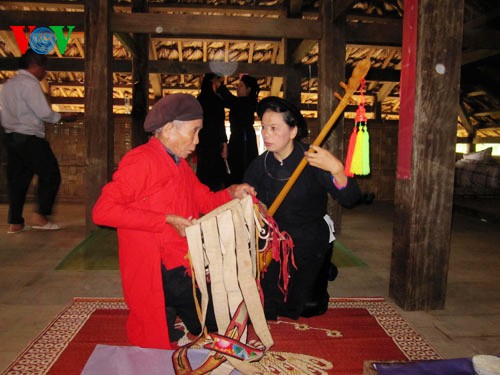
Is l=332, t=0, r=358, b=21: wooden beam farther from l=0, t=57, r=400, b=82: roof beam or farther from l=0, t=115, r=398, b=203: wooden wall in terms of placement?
l=0, t=115, r=398, b=203: wooden wall

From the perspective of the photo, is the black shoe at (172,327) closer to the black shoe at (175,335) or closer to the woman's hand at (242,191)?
the black shoe at (175,335)

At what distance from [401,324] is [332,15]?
12.3ft

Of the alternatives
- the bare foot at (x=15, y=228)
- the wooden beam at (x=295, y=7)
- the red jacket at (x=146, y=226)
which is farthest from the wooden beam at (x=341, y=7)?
the bare foot at (x=15, y=228)

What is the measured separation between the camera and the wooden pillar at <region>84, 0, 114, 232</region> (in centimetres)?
444

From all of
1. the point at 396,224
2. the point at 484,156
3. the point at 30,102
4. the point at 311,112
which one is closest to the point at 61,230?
the point at 30,102

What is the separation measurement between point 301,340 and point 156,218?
1.05m

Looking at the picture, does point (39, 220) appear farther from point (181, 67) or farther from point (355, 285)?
point (181, 67)

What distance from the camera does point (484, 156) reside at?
860cm

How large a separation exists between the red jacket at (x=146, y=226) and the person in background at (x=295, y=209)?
0.60 metres

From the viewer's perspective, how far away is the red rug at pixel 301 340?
6.27ft

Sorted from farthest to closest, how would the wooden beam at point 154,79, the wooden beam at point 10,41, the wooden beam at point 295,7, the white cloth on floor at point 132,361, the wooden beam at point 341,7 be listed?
the wooden beam at point 154,79, the wooden beam at point 10,41, the wooden beam at point 295,7, the wooden beam at point 341,7, the white cloth on floor at point 132,361

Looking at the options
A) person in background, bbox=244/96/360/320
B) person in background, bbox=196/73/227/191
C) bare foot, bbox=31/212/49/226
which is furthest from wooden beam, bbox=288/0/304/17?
person in background, bbox=244/96/360/320

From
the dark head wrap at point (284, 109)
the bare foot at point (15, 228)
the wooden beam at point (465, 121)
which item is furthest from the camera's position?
the wooden beam at point (465, 121)

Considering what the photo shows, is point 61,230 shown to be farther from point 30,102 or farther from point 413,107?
point 413,107
